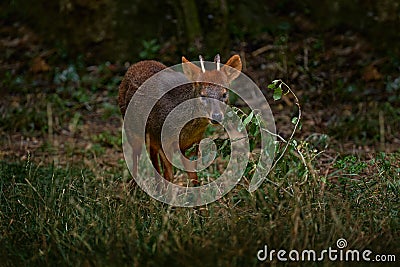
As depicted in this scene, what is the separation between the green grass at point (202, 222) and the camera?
4152mm

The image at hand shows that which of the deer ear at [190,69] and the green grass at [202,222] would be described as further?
the deer ear at [190,69]

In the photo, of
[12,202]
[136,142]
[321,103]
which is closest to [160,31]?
[321,103]

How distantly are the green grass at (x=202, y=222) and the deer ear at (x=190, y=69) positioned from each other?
100 centimetres

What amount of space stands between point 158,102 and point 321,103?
373cm

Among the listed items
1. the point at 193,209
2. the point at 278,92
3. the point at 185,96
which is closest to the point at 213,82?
the point at 185,96

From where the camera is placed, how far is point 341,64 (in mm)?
10562

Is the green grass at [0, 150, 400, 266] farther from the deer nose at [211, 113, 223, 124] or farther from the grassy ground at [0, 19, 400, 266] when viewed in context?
the deer nose at [211, 113, 223, 124]

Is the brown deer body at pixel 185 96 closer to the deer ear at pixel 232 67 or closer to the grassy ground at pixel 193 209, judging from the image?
the deer ear at pixel 232 67

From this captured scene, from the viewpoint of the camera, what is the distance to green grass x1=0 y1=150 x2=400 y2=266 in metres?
4.15

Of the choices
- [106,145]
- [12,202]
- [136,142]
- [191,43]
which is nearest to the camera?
[12,202]

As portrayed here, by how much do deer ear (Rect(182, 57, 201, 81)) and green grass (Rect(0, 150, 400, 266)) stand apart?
1003mm

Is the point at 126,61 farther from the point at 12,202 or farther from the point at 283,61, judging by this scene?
the point at 12,202

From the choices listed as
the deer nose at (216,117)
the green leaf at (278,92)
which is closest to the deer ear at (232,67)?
the deer nose at (216,117)

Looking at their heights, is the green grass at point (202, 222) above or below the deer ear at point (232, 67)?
below
